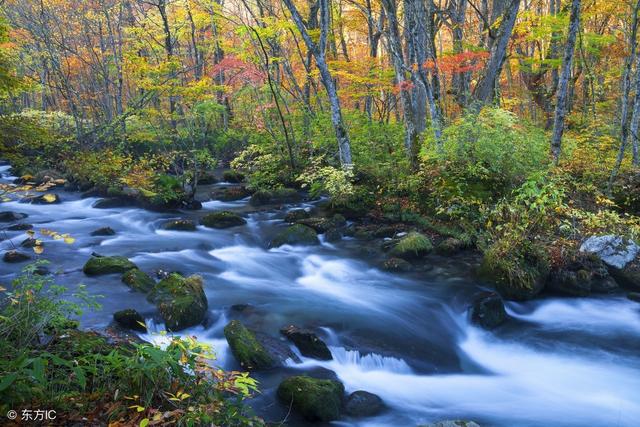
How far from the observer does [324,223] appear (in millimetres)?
11547

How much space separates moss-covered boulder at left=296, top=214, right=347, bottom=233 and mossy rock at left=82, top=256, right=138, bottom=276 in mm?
4707

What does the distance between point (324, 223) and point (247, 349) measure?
6107 mm

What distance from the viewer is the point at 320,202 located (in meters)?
14.2

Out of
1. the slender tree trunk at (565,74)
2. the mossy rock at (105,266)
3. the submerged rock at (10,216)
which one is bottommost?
the mossy rock at (105,266)

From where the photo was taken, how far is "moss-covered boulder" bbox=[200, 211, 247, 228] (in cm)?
1198

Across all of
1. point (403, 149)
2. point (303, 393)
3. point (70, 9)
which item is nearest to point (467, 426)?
point (303, 393)

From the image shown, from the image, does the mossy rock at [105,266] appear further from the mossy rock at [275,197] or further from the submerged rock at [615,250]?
the submerged rock at [615,250]

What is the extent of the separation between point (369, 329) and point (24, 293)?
4.73 m

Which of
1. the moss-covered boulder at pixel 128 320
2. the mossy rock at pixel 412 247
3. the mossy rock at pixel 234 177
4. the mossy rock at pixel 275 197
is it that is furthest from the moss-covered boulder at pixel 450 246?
the mossy rock at pixel 234 177

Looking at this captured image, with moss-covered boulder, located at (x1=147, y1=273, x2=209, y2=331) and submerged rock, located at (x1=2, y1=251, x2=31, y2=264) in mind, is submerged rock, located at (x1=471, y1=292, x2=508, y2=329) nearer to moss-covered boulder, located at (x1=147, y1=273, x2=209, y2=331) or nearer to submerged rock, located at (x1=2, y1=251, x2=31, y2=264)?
moss-covered boulder, located at (x1=147, y1=273, x2=209, y2=331)

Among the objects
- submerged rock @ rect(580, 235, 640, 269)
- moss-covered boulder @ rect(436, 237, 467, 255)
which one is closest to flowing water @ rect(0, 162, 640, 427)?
moss-covered boulder @ rect(436, 237, 467, 255)

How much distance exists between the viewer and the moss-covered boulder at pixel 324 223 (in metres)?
11.4

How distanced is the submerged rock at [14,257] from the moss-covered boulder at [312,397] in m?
6.47

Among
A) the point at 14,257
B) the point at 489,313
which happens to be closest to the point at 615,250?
the point at 489,313
